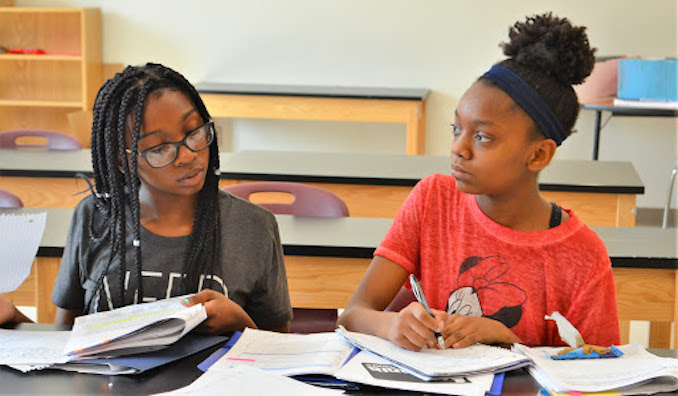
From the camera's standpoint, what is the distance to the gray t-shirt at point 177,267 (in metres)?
1.41

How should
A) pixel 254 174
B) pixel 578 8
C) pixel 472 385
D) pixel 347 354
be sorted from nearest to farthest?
pixel 472 385
pixel 347 354
pixel 254 174
pixel 578 8

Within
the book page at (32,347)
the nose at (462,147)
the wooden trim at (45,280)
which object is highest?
the nose at (462,147)

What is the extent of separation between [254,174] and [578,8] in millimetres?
3641

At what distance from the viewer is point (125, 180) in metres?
1.43

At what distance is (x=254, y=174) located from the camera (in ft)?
9.29

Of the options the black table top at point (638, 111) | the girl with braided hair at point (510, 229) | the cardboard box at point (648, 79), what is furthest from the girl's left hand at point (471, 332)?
the cardboard box at point (648, 79)

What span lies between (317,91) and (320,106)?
7.8 inches

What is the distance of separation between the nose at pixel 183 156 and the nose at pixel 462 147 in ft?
1.42

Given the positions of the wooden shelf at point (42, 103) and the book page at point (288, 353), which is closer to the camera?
the book page at point (288, 353)

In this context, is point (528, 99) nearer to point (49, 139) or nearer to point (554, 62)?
point (554, 62)

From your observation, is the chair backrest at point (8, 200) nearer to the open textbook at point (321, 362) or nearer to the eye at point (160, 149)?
the eye at point (160, 149)

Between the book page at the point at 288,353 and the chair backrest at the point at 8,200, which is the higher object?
the book page at the point at 288,353

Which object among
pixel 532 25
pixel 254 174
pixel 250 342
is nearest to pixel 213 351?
pixel 250 342

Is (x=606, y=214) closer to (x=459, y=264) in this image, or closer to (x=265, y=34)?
(x=459, y=264)
